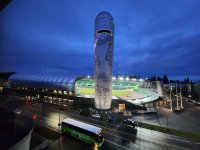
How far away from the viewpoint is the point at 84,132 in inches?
1298

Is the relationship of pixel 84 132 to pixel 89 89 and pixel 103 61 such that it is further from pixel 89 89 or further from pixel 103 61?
pixel 89 89

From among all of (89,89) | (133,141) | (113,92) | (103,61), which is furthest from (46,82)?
(133,141)

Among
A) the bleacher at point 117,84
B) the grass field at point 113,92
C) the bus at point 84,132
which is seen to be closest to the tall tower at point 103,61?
the grass field at point 113,92

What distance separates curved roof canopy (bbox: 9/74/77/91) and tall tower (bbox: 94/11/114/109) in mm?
23223

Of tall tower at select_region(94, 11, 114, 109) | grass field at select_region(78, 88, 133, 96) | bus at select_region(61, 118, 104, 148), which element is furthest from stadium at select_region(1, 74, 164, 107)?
bus at select_region(61, 118, 104, 148)

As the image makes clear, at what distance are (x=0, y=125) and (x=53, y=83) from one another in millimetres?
83002

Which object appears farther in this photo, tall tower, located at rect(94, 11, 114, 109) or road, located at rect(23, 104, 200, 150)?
tall tower, located at rect(94, 11, 114, 109)

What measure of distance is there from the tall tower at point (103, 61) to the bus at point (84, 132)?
104ft

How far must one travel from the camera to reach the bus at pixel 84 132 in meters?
31.3

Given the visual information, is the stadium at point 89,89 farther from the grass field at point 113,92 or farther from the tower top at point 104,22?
the tower top at point 104,22

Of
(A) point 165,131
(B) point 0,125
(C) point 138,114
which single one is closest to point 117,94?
(C) point 138,114

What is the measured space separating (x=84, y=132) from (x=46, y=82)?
76.2 meters

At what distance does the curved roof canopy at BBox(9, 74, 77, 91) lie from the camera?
298 ft

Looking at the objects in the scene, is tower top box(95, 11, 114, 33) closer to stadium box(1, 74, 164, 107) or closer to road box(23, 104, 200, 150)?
stadium box(1, 74, 164, 107)
